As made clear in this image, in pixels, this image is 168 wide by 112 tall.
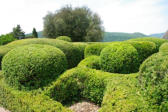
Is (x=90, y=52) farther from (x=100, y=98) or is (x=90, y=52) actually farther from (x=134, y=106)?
(x=134, y=106)

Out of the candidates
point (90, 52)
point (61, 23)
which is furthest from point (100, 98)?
point (61, 23)

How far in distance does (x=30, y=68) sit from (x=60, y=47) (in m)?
4.29

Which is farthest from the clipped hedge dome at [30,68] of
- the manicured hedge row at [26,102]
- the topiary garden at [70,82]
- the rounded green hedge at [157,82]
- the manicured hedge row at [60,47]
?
the manicured hedge row at [60,47]

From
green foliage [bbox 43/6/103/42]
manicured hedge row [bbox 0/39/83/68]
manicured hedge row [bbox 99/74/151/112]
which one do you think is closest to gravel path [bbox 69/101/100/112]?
manicured hedge row [bbox 99/74/151/112]

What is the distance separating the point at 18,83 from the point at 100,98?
301cm

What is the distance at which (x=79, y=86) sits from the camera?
5211mm

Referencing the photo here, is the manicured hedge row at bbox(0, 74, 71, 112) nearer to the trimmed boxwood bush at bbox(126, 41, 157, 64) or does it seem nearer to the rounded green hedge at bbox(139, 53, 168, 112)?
the rounded green hedge at bbox(139, 53, 168, 112)

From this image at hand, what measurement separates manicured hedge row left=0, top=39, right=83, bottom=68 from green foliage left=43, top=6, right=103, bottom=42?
1554cm

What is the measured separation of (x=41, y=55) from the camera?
5.23m

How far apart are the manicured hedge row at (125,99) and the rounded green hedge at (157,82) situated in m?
0.20

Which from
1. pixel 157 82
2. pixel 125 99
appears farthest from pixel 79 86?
pixel 157 82

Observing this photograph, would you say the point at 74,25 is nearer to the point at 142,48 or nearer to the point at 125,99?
the point at 142,48

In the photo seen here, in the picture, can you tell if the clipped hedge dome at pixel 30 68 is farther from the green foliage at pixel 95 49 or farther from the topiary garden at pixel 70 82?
the green foliage at pixel 95 49

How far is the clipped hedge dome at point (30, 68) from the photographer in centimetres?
493
